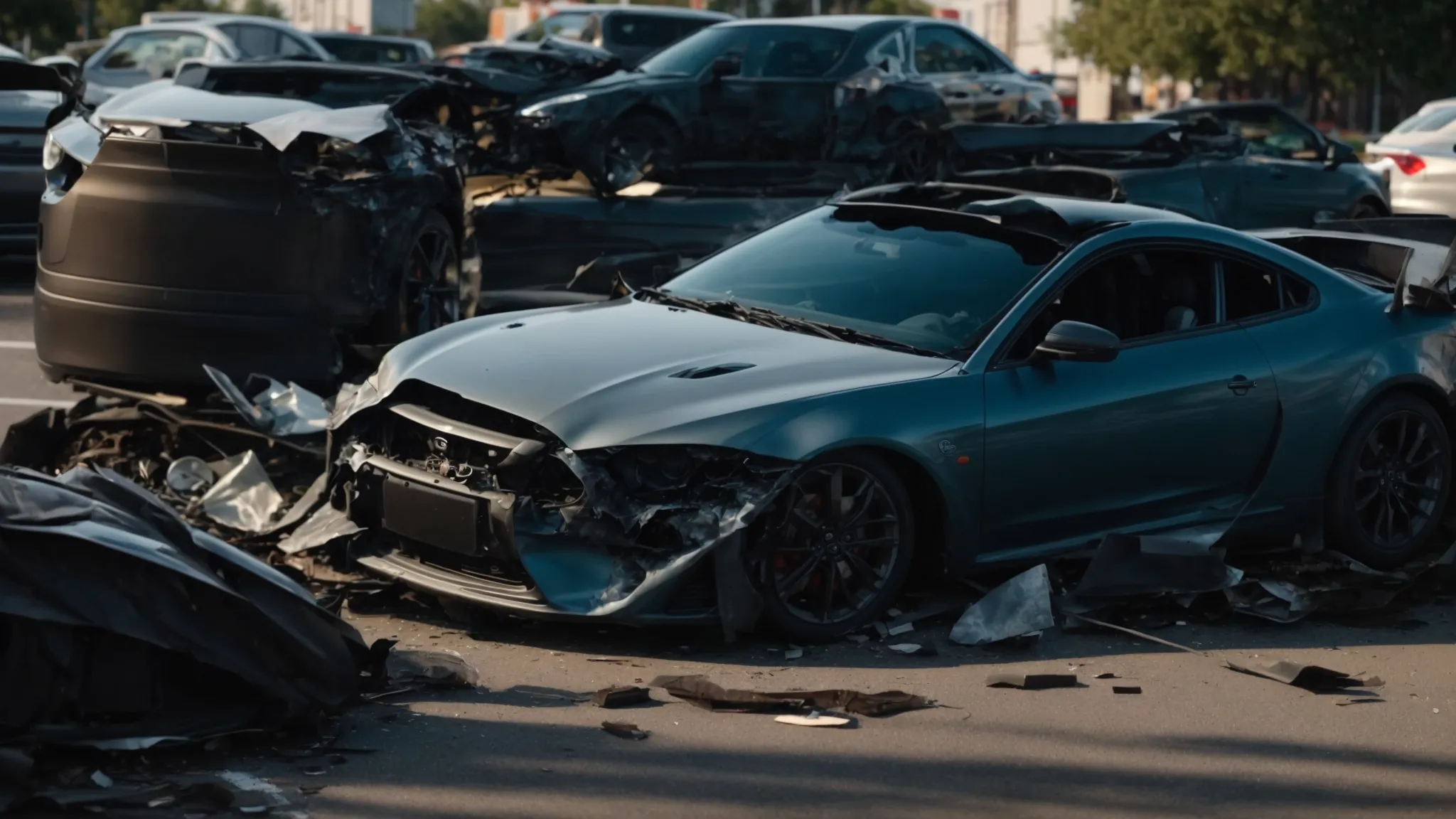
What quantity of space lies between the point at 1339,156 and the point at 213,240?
10098 mm

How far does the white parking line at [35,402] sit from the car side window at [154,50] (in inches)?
536

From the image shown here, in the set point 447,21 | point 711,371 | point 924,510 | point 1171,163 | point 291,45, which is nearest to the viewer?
point 711,371

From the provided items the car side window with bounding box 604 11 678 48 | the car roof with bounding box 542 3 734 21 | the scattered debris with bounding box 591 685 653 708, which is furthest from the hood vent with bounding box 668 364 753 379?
the car side window with bounding box 604 11 678 48

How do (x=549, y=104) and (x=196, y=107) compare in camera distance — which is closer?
(x=196, y=107)

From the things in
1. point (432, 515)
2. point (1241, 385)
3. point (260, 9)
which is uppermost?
point (260, 9)

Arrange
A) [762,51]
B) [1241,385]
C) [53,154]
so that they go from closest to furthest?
[1241,385], [53,154], [762,51]

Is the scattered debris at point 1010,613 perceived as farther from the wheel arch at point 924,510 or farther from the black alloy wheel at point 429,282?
the black alloy wheel at point 429,282

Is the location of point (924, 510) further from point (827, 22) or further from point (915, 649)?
point (827, 22)

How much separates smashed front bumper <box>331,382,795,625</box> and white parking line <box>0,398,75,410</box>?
4.76 metres

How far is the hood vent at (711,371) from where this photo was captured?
6.33m

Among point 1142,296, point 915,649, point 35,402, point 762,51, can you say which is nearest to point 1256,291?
point 1142,296

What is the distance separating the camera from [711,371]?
20.9 feet

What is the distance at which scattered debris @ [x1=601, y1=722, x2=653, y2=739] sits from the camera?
525 centimetres

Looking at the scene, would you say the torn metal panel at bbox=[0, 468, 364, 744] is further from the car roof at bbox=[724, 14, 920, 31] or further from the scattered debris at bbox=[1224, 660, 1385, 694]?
the car roof at bbox=[724, 14, 920, 31]
